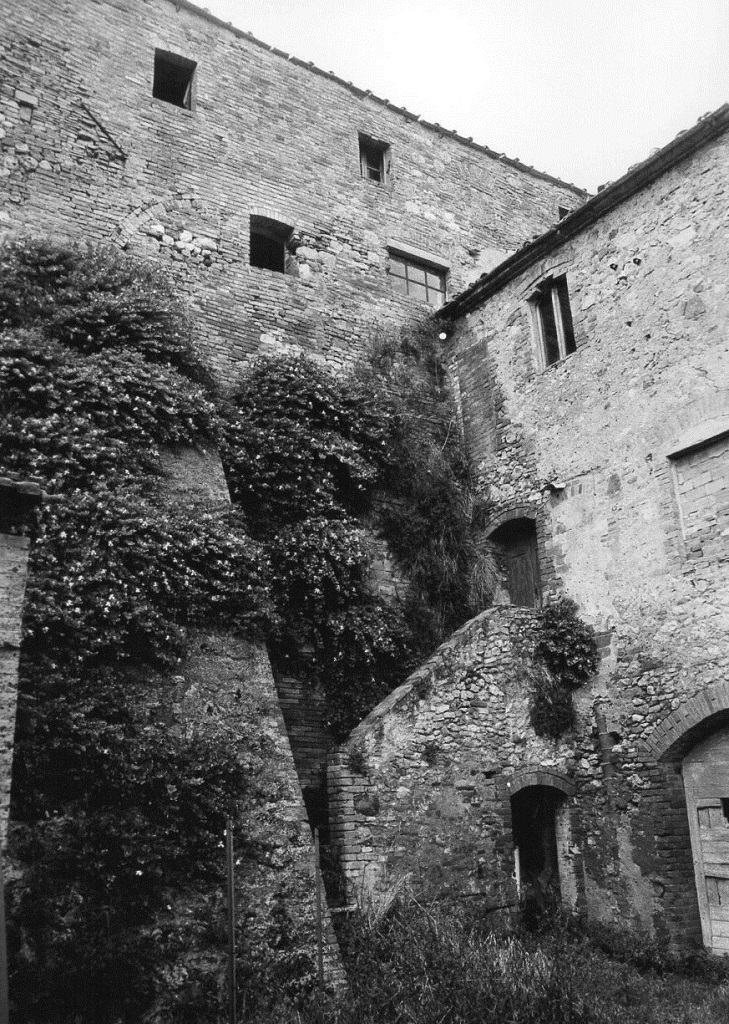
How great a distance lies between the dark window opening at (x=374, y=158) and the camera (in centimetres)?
1457

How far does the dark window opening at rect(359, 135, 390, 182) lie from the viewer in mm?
14570

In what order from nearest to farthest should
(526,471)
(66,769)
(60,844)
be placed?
(60,844), (66,769), (526,471)

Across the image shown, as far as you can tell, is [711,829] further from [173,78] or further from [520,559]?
[173,78]

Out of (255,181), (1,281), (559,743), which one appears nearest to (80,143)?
(255,181)

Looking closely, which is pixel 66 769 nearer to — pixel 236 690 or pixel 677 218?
pixel 236 690

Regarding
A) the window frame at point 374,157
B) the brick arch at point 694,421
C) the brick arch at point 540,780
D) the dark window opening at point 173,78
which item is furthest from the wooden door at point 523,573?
the dark window opening at point 173,78

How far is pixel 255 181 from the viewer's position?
513 inches

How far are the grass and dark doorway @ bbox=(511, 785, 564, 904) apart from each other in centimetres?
108

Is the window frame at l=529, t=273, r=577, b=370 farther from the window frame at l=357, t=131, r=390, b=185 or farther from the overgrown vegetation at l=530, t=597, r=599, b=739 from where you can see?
the window frame at l=357, t=131, r=390, b=185

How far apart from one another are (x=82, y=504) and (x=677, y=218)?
24.6ft

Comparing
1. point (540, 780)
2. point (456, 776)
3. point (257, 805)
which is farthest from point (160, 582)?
point (540, 780)

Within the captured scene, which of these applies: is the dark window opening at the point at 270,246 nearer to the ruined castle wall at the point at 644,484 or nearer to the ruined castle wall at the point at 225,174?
the ruined castle wall at the point at 225,174

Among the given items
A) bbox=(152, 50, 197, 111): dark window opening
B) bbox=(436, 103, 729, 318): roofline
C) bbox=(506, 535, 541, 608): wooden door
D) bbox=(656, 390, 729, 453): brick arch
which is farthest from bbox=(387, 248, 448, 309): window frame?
bbox=(656, 390, 729, 453): brick arch

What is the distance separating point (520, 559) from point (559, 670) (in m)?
2.04
